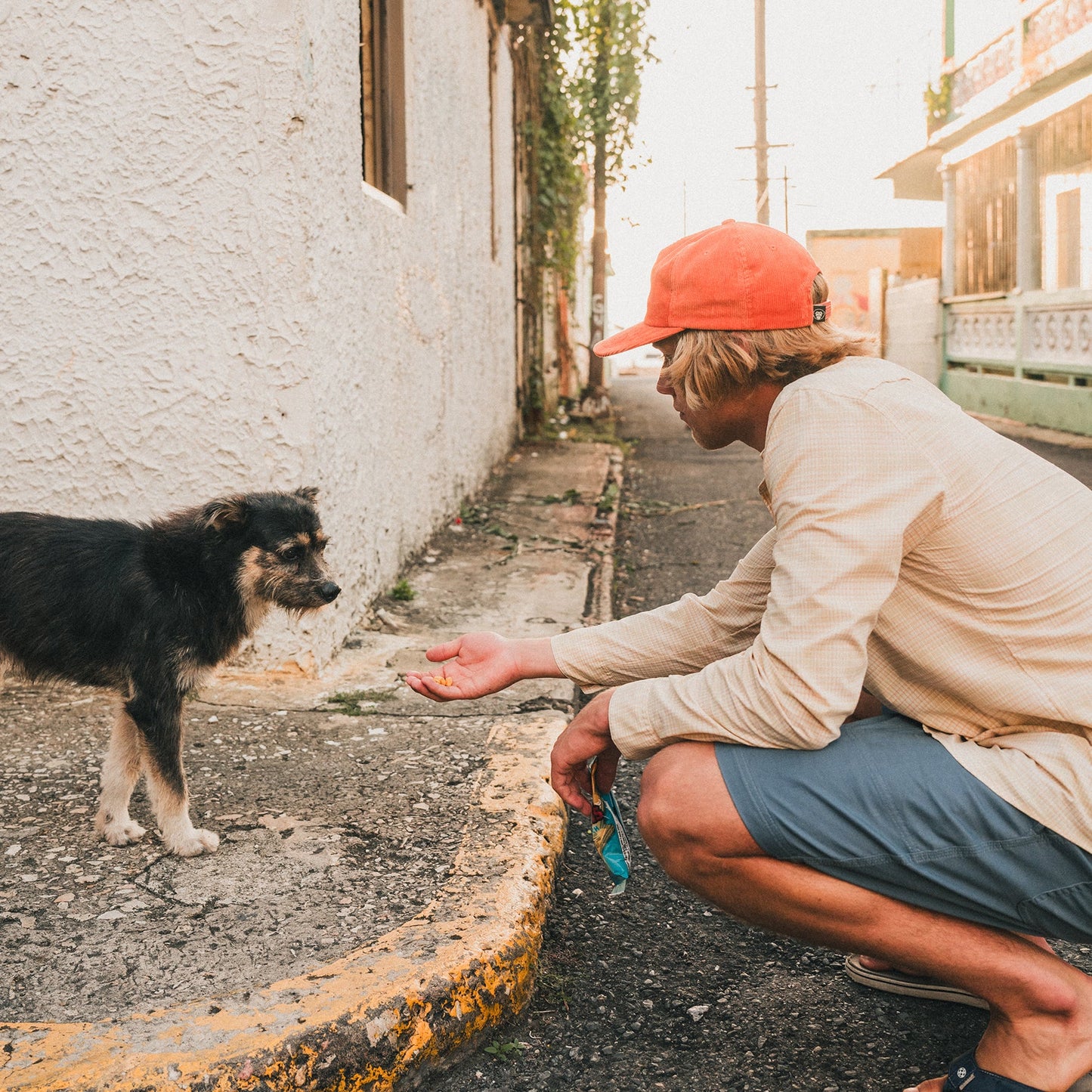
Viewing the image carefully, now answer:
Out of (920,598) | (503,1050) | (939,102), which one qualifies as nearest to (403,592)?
(503,1050)

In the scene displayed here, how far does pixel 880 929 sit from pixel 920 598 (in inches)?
24.6

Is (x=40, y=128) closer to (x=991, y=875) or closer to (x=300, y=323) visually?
(x=300, y=323)

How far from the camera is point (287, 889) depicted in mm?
2771

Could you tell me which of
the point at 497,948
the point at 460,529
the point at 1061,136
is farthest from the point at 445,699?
the point at 1061,136

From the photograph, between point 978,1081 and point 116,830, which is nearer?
point 978,1081

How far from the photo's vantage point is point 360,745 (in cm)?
370

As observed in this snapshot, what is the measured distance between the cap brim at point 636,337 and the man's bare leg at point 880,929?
0.83 m

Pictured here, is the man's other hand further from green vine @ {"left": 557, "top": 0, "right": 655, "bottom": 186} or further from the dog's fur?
green vine @ {"left": 557, "top": 0, "right": 655, "bottom": 186}

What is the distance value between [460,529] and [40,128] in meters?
3.99

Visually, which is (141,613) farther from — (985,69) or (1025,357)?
(985,69)

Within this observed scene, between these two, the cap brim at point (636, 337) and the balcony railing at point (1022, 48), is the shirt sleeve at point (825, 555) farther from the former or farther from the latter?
the balcony railing at point (1022, 48)

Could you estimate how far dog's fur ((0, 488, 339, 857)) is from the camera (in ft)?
9.91

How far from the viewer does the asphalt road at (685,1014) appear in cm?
231

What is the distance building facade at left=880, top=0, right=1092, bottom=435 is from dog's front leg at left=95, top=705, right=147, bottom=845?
12.2 m
